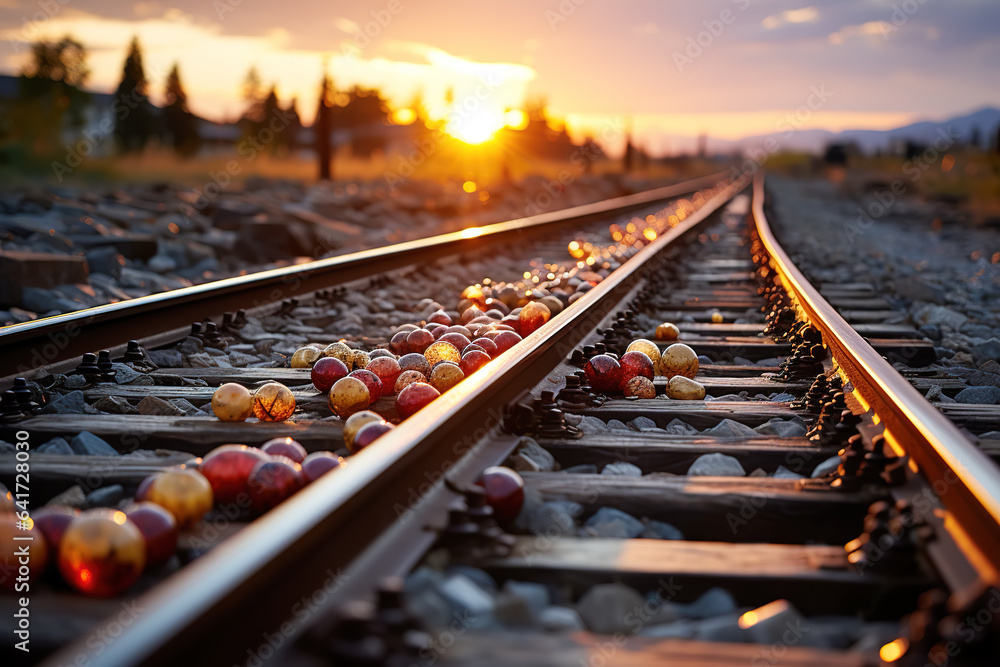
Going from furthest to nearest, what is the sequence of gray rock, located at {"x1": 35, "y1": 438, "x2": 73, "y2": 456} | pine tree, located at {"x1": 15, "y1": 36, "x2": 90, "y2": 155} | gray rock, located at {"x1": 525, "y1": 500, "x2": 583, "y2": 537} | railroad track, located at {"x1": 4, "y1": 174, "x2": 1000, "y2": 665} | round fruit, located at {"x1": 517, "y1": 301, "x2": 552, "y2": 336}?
pine tree, located at {"x1": 15, "y1": 36, "x2": 90, "y2": 155} → round fruit, located at {"x1": 517, "y1": 301, "x2": 552, "y2": 336} → gray rock, located at {"x1": 35, "y1": 438, "x2": 73, "y2": 456} → gray rock, located at {"x1": 525, "y1": 500, "x2": 583, "y2": 537} → railroad track, located at {"x1": 4, "y1": 174, "x2": 1000, "y2": 665}

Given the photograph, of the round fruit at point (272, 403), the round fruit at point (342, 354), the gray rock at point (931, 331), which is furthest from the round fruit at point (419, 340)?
the gray rock at point (931, 331)

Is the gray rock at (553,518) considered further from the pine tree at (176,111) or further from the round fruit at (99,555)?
→ the pine tree at (176,111)

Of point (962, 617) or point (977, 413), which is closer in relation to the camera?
point (962, 617)

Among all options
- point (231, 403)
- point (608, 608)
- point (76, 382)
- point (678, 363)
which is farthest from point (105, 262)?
point (608, 608)

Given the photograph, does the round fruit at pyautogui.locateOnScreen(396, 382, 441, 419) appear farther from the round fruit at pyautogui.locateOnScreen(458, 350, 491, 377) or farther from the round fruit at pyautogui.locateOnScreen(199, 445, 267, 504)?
the round fruit at pyautogui.locateOnScreen(199, 445, 267, 504)

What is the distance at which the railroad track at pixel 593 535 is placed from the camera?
1211 mm

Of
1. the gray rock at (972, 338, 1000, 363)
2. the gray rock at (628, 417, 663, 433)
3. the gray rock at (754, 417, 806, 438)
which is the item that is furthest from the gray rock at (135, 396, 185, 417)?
the gray rock at (972, 338, 1000, 363)

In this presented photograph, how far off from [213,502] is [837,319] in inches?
121

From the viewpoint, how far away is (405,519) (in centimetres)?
163

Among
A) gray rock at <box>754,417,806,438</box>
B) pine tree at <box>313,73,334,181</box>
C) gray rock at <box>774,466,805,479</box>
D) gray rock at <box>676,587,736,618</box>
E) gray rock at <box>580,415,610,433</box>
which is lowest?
gray rock at <box>676,587,736,618</box>

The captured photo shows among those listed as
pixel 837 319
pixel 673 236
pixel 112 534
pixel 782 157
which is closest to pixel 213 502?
pixel 112 534

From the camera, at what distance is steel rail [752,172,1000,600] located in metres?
1.48

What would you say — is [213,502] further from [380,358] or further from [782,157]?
[782,157]

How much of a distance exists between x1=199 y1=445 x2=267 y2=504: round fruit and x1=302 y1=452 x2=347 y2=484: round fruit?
0.36 feet
